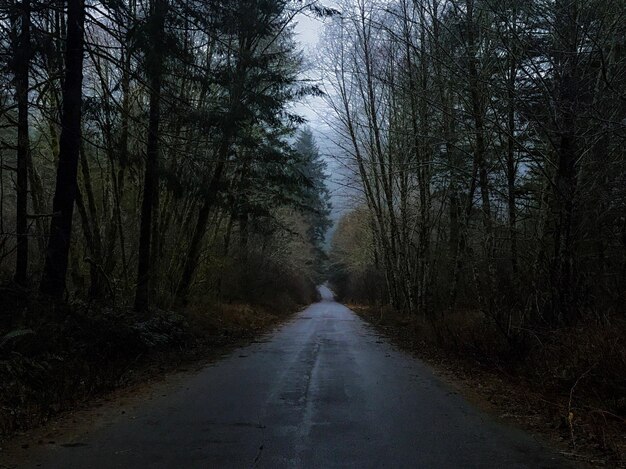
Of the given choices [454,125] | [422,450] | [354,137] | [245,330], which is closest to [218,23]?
[454,125]

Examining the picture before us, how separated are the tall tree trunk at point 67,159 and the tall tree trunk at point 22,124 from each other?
609mm

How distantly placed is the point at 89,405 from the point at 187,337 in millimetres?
6681

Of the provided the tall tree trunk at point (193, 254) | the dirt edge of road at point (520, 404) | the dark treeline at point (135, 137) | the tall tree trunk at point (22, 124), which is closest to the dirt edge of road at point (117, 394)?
the dark treeline at point (135, 137)

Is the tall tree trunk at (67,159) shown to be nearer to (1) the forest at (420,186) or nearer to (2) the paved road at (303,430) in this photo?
(1) the forest at (420,186)

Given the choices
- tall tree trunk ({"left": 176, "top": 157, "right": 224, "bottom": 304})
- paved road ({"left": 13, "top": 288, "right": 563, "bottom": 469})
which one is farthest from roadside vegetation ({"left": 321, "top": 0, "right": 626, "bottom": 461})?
tall tree trunk ({"left": 176, "top": 157, "right": 224, "bottom": 304})

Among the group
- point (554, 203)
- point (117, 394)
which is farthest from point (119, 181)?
point (554, 203)

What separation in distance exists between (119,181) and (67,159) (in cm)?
456

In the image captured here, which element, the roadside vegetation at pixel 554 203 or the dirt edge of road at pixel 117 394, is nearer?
the dirt edge of road at pixel 117 394

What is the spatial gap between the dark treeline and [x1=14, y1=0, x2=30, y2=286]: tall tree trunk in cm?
3

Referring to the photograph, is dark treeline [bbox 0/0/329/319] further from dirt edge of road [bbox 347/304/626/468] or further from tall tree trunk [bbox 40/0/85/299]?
dirt edge of road [bbox 347/304/626/468]

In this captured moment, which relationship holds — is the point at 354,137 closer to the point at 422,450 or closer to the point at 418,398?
the point at 418,398

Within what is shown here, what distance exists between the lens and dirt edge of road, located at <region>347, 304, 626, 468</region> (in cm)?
497

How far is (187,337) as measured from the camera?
1344cm

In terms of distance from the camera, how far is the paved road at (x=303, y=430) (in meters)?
4.70
